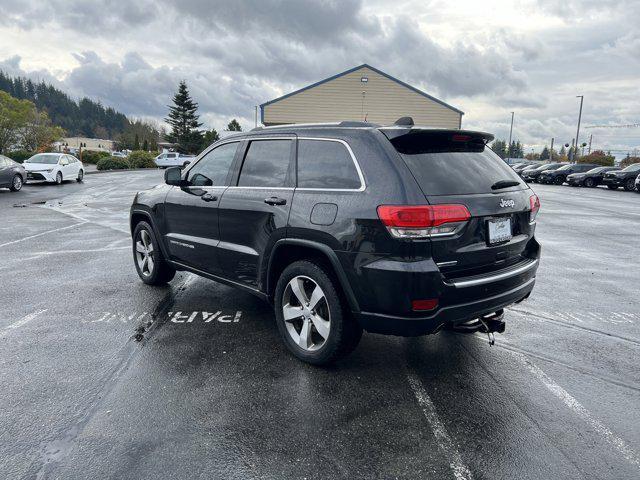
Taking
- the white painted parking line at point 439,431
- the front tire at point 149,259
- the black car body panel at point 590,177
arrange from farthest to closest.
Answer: the black car body panel at point 590,177 < the front tire at point 149,259 < the white painted parking line at point 439,431

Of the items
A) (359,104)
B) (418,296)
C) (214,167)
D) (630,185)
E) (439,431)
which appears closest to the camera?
(439,431)

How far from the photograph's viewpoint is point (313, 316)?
3.57 meters

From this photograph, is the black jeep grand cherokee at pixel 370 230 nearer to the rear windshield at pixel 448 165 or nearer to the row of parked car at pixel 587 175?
the rear windshield at pixel 448 165

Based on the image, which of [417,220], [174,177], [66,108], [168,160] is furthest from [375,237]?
[66,108]

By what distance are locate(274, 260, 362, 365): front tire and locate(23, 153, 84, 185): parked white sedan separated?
69.2 ft

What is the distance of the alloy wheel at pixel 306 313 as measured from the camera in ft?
11.5

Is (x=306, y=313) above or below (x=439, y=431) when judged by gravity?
above

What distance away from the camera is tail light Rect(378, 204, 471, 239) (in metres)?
2.93

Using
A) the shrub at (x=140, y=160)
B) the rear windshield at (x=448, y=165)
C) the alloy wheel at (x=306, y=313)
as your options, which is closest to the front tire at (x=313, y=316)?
the alloy wheel at (x=306, y=313)

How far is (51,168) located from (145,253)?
727 inches

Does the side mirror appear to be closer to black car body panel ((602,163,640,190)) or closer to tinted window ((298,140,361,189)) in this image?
tinted window ((298,140,361,189))

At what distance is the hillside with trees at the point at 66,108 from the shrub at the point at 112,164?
113657mm

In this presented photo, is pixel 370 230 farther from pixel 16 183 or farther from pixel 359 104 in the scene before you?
pixel 359 104

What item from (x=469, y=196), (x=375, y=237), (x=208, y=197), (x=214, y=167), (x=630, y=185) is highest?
(x=214, y=167)
